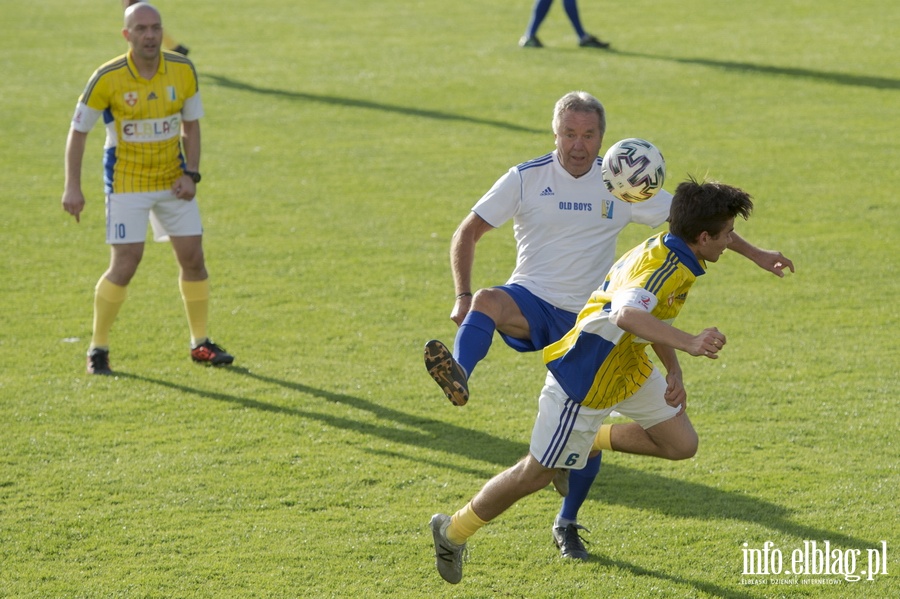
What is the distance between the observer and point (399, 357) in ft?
26.6

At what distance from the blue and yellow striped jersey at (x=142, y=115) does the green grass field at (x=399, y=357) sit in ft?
4.12

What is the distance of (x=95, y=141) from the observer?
13930 millimetres

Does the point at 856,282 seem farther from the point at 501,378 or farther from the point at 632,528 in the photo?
the point at 632,528

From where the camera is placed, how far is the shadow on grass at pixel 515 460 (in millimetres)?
5758

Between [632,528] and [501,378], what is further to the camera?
[501,378]

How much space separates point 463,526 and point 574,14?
1398 centimetres

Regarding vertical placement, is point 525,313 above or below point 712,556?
above

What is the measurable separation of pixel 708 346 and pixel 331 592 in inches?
78.4

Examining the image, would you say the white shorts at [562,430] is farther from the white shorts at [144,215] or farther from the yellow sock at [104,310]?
the yellow sock at [104,310]

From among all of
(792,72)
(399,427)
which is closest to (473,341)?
(399,427)

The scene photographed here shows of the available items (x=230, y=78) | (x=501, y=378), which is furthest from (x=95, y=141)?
(x=501, y=378)

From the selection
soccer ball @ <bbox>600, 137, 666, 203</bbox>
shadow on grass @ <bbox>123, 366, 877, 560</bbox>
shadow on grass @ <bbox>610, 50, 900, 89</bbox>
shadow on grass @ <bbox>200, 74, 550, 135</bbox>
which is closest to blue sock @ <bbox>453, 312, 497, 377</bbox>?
soccer ball @ <bbox>600, 137, 666, 203</bbox>

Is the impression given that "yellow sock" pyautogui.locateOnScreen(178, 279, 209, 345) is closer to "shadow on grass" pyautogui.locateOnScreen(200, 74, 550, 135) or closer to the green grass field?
the green grass field

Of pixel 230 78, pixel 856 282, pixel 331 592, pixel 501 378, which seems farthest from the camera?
pixel 230 78
